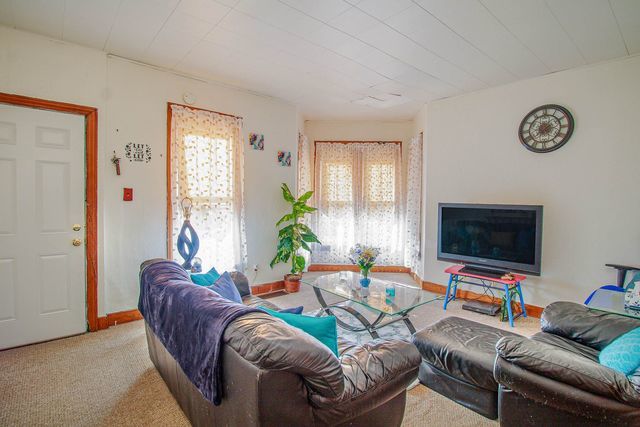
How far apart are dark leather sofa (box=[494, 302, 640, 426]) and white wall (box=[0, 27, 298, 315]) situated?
3284 millimetres

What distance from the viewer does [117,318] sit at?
327 cm

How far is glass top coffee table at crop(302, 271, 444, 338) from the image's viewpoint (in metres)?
2.82

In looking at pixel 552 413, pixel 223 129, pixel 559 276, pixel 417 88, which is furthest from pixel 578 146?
pixel 223 129

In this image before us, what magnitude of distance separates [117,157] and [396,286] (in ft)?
10.1

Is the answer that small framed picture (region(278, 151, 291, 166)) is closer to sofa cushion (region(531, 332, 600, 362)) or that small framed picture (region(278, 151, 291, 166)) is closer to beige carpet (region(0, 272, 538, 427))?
beige carpet (region(0, 272, 538, 427))

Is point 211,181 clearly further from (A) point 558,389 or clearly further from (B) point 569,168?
(B) point 569,168

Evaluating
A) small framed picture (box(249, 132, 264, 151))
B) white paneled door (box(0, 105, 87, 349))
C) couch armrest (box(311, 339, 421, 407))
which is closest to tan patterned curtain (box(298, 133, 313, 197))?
small framed picture (box(249, 132, 264, 151))

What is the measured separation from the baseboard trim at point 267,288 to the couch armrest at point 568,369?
332 centimetres

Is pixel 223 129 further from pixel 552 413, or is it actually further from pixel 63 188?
pixel 552 413

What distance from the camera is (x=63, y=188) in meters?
2.96

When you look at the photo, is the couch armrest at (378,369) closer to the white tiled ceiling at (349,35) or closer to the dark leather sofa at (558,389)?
the dark leather sofa at (558,389)

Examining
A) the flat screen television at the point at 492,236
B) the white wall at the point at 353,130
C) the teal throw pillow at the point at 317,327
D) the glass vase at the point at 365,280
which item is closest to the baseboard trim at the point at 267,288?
the glass vase at the point at 365,280

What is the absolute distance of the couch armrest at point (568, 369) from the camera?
128 cm

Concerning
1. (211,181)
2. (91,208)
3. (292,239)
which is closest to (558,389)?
(292,239)
